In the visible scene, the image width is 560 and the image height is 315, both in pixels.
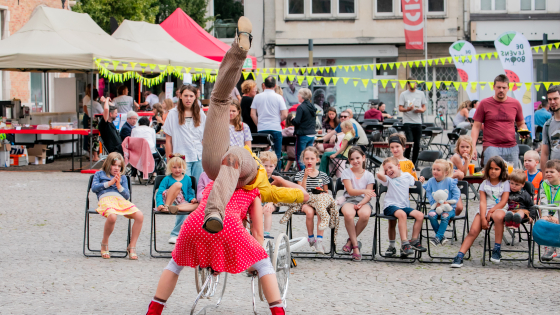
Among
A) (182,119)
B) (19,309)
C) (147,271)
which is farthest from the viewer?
(182,119)

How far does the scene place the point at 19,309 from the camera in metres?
4.98

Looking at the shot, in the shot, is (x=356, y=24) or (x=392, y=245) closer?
(x=392, y=245)

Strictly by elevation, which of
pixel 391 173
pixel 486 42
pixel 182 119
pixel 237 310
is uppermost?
pixel 486 42

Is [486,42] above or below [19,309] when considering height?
above

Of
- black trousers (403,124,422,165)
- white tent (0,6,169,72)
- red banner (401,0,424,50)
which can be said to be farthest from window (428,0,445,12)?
black trousers (403,124,422,165)

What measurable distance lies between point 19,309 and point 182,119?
3.04 metres

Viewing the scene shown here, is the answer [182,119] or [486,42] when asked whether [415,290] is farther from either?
[486,42]

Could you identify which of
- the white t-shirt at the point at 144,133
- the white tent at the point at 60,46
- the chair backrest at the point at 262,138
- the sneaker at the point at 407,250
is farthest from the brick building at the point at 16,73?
the sneaker at the point at 407,250

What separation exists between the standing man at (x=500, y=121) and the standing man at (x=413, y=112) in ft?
15.9

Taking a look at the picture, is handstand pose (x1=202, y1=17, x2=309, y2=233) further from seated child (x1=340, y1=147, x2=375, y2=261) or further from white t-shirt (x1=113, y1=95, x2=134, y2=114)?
white t-shirt (x1=113, y1=95, x2=134, y2=114)

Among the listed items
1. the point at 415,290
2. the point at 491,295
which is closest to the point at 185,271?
the point at 415,290

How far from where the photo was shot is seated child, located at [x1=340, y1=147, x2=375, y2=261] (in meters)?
6.73

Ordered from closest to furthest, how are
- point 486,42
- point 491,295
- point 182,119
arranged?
point 491,295, point 182,119, point 486,42

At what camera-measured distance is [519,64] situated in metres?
14.5
